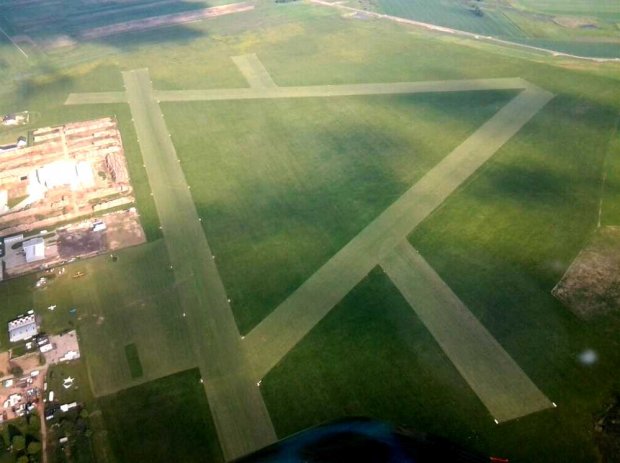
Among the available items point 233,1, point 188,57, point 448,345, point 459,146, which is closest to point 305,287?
point 448,345

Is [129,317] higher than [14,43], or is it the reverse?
[14,43]

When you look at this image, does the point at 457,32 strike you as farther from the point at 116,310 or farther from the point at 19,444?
the point at 19,444

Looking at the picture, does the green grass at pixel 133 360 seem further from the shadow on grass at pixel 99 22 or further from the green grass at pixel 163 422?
the shadow on grass at pixel 99 22

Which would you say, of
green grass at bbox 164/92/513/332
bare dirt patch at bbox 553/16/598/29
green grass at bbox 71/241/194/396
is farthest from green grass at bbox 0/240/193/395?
bare dirt patch at bbox 553/16/598/29

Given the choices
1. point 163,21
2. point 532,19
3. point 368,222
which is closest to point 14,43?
point 163,21

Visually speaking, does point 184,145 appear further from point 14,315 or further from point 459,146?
point 459,146
